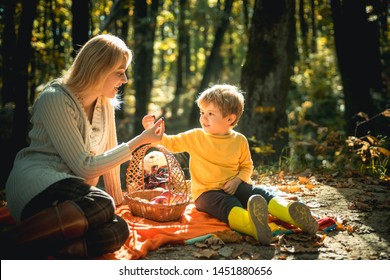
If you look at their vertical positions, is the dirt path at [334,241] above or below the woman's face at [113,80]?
below

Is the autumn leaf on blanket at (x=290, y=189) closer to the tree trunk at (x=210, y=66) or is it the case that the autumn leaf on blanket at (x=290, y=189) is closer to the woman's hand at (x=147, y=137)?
the woman's hand at (x=147, y=137)

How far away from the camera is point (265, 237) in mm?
2979

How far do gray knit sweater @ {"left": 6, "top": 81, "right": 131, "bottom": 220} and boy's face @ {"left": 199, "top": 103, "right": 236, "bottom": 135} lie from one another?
34.8 inches

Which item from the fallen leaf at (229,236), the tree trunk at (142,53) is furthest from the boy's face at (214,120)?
the tree trunk at (142,53)

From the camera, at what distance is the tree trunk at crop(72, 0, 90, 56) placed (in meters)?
5.73

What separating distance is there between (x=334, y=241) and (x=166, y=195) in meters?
1.56

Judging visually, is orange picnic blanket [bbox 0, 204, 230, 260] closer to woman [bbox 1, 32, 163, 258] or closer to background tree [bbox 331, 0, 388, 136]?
woman [bbox 1, 32, 163, 258]

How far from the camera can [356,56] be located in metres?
6.56

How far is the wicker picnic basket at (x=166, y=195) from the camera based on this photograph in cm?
342

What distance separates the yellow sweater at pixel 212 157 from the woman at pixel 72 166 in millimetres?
422

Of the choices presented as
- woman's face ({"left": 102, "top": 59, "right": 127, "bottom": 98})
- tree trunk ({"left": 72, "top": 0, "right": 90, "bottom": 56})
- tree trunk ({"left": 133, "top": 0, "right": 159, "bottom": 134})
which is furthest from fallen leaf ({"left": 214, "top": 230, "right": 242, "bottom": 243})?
tree trunk ({"left": 133, "top": 0, "right": 159, "bottom": 134})

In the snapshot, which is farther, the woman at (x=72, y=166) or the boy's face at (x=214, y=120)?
the boy's face at (x=214, y=120)

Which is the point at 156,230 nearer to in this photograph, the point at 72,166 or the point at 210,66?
the point at 72,166

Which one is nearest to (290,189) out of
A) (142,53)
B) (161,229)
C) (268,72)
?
(161,229)
